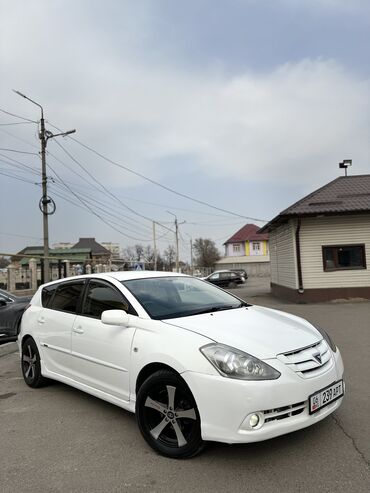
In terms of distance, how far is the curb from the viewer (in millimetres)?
7991

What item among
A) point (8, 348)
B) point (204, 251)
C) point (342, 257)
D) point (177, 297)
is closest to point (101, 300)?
point (177, 297)

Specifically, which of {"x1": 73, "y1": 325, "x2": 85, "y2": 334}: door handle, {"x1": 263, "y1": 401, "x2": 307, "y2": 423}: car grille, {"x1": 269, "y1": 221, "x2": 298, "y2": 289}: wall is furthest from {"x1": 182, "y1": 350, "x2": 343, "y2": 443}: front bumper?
{"x1": 269, "y1": 221, "x2": 298, "y2": 289}: wall

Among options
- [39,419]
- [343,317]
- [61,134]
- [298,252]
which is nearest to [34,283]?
[61,134]

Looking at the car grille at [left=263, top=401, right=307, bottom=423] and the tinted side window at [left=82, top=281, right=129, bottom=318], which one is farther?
the tinted side window at [left=82, top=281, right=129, bottom=318]

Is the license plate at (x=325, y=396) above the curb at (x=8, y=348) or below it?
above

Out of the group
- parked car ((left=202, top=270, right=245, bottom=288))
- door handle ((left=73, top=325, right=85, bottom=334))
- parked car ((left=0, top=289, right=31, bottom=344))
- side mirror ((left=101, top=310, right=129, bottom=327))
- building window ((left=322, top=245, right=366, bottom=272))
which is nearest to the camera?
side mirror ((left=101, top=310, right=129, bottom=327))

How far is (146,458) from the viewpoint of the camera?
326 centimetres

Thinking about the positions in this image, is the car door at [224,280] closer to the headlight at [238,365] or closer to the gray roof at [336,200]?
the gray roof at [336,200]

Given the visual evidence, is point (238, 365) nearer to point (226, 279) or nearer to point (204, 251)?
point (226, 279)

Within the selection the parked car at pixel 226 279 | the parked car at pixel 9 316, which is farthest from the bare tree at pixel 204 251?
the parked car at pixel 9 316

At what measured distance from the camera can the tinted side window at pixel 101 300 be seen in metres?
4.13

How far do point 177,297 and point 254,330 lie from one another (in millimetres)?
1129

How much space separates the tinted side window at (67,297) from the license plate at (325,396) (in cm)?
279

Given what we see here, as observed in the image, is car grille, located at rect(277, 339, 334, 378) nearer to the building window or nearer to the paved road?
the paved road
